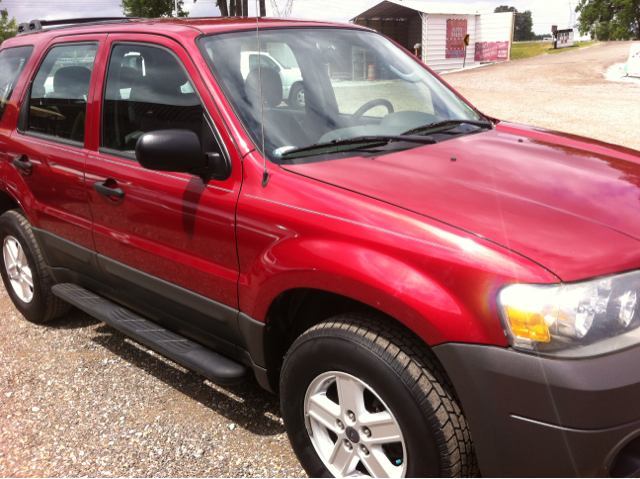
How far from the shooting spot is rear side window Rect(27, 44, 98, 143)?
343 cm

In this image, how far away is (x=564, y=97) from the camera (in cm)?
1789

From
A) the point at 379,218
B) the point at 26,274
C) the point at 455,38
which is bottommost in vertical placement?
the point at 26,274

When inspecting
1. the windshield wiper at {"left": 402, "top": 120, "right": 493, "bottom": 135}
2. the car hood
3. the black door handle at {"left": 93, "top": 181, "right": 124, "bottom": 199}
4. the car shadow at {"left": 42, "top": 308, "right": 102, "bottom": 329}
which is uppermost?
the windshield wiper at {"left": 402, "top": 120, "right": 493, "bottom": 135}

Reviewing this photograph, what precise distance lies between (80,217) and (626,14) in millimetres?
82134

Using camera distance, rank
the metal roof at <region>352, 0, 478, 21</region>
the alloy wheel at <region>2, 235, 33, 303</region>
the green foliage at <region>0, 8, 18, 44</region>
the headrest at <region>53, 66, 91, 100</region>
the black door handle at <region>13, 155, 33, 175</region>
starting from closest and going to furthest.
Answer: the headrest at <region>53, 66, 91, 100</region> → the black door handle at <region>13, 155, 33, 175</region> → the alloy wheel at <region>2, 235, 33, 303</region> → the metal roof at <region>352, 0, 478, 21</region> → the green foliage at <region>0, 8, 18, 44</region>

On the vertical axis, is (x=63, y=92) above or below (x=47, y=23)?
below

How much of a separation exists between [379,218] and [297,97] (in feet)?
3.55

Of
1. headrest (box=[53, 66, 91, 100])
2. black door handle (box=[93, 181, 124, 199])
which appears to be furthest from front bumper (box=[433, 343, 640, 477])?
headrest (box=[53, 66, 91, 100])

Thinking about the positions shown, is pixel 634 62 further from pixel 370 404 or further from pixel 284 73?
pixel 370 404

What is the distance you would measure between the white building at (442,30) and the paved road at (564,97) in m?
3.51

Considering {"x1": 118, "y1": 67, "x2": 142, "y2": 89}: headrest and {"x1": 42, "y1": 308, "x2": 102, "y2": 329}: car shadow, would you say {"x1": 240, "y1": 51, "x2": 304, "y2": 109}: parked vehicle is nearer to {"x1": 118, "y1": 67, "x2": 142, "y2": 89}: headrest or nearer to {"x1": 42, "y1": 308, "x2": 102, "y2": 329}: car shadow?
{"x1": 118, "y1": 67, "x2": 142, "y2": 89}: headrest

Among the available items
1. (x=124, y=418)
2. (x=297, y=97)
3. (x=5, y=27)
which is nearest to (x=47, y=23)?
(x=297, y=97)

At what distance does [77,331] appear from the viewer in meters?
4.27

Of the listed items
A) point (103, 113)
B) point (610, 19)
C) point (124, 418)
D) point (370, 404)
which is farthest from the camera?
point (610, 19)
